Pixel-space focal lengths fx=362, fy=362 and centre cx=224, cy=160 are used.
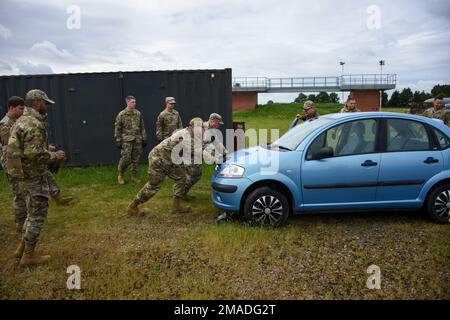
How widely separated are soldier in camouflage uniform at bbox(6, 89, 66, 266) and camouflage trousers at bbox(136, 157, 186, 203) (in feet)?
5.38

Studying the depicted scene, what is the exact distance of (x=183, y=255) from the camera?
4355mm

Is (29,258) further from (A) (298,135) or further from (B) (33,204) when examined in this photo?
(A) (298,135)

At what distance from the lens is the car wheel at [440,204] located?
16.5ft

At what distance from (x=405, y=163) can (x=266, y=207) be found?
1.98 m

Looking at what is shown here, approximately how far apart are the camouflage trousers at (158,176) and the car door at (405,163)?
298 cm

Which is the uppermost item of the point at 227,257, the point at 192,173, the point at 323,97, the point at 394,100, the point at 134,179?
the point at 323,97

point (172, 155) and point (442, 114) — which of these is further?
point (442, 114)

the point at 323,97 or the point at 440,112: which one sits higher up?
the point at 323,97

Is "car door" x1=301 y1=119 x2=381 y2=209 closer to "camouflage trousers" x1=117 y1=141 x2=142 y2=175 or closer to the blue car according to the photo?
the blue car

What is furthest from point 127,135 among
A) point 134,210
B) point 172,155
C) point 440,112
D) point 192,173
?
point 440,112

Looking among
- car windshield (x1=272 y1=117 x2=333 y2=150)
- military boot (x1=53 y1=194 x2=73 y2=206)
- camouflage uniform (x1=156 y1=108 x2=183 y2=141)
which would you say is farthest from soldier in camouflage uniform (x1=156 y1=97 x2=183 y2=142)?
car windshield (x1=272 y1=117 x2=333 y2=150)

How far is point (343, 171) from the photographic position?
486 centimetres

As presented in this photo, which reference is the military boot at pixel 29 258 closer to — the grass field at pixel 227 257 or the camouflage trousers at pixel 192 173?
the grass field at pixel 227 257
